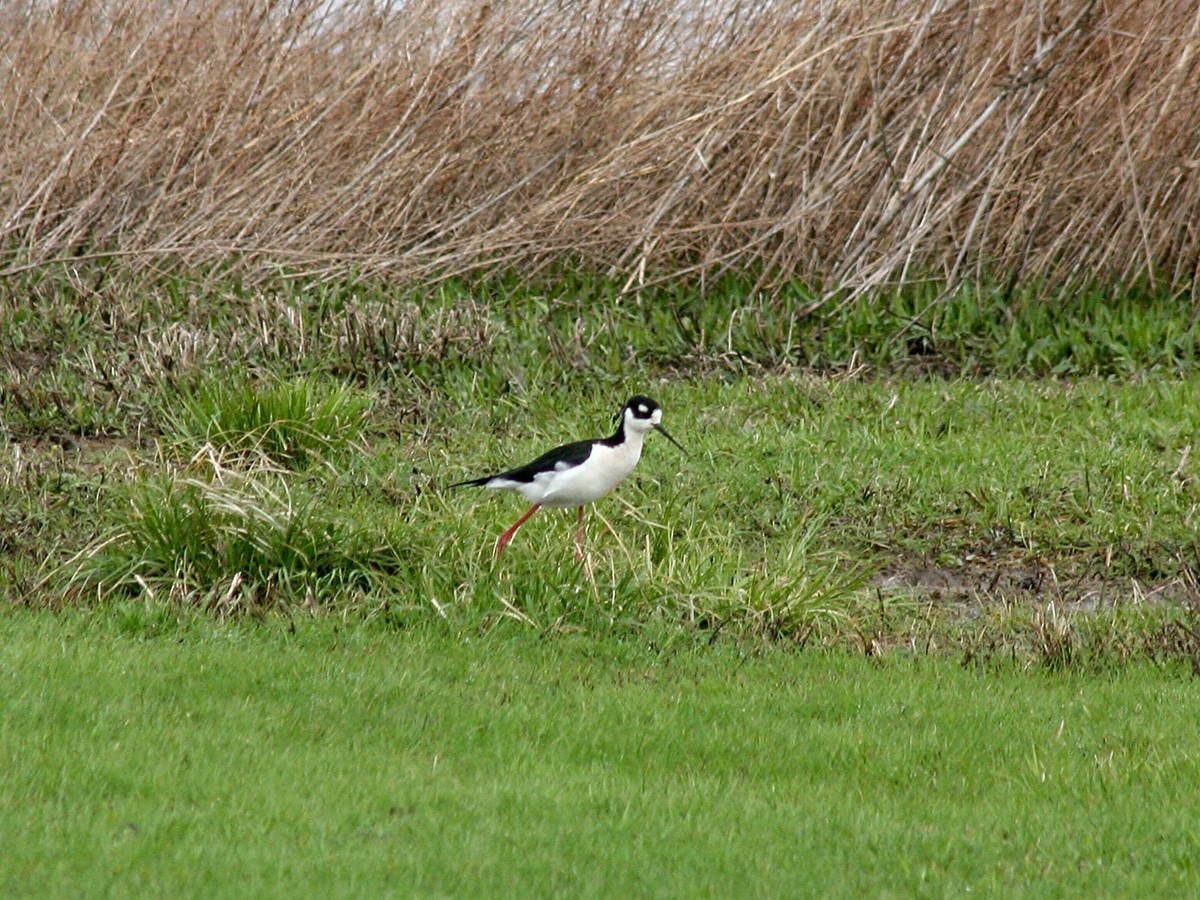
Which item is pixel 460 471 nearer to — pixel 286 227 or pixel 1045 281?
pixel 286 227

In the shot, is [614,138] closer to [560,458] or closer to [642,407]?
[642,407]

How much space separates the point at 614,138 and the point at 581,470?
557 centimetres

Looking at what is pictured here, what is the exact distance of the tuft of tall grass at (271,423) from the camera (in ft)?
28.1

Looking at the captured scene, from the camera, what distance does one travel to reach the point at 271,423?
8562mm

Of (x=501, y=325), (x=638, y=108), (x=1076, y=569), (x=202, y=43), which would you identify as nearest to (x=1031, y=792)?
(x=1076, y=569)

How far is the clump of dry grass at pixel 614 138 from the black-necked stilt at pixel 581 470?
4.23 metres

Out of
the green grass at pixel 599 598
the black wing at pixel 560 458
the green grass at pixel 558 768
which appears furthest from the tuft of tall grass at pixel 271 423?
the green grass at pixel 558 768

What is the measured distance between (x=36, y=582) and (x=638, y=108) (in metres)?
6.28

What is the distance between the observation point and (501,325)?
422 inches

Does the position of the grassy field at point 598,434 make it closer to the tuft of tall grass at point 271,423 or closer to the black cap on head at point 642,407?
the tuft of tall grass at point 271,423

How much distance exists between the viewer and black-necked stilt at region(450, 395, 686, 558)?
271 inches

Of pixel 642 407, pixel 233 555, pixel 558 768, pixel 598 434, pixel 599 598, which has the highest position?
pixel 642 407

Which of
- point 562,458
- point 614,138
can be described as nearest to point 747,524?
point 562,458

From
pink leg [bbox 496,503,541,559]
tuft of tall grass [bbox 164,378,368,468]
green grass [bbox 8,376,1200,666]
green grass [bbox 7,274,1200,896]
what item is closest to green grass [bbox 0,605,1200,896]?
green grass [bbox 7,274,1200,896]
